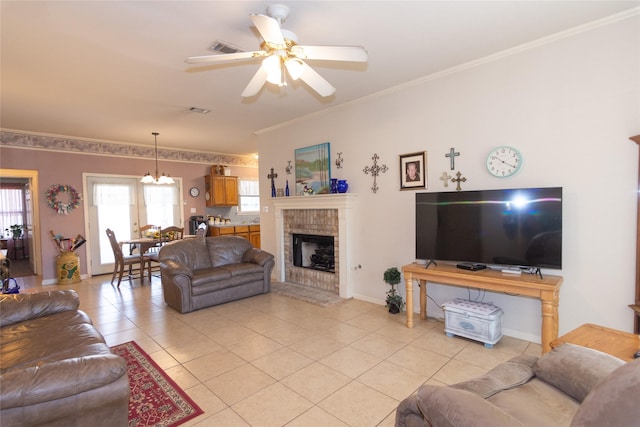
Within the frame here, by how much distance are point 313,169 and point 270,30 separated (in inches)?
128

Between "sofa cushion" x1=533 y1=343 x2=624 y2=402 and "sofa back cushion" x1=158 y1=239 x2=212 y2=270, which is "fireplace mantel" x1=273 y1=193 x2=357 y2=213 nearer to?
"sofa back cushion" x1=158 y1=239 x2=212 y2=270

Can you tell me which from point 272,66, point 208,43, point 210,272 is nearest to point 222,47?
point 208,43

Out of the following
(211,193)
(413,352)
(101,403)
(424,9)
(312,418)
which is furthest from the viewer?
(211,193)

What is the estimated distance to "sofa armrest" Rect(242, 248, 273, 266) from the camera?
4.86m

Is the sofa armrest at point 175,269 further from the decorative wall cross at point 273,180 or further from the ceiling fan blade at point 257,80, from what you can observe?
the ceiling fan blade at point 257,80

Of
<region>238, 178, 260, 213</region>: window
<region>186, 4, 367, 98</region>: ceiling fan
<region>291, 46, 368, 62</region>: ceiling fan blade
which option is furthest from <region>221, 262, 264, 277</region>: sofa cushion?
<region>238, 178, 260, 213</region>: window

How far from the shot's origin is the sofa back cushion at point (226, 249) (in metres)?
4.90

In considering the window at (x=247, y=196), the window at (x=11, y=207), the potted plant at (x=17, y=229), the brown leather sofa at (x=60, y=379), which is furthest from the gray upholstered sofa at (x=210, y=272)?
the window at (x=11, y=207)

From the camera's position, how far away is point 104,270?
21.7ft

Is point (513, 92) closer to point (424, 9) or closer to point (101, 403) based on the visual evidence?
point (424, 9)

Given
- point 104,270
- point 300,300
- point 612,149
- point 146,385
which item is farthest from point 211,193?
point 612,149

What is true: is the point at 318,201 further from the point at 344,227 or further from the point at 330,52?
the point at 330,52

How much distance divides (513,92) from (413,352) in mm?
2723

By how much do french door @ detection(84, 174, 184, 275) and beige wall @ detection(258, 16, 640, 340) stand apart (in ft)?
18.3
